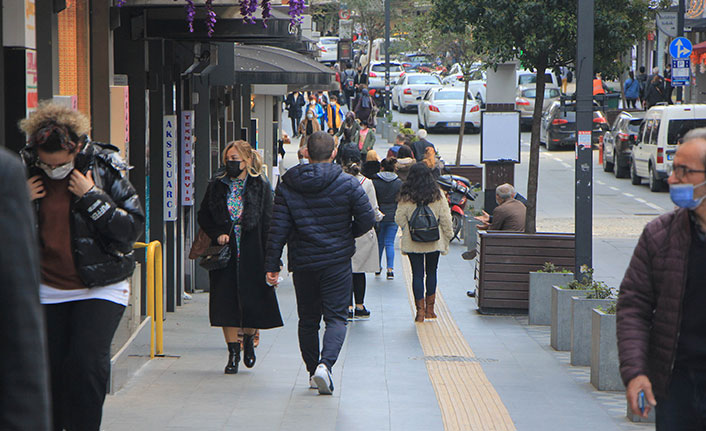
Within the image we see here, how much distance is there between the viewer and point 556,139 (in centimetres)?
3634

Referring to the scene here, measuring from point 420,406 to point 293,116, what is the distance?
32804 millimetres

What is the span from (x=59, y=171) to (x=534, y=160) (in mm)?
11520

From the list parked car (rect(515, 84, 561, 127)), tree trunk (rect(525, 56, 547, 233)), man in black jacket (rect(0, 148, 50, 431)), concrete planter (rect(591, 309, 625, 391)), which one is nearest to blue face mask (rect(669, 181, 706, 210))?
man in black jacket (rect(0, 148, 50, 431))

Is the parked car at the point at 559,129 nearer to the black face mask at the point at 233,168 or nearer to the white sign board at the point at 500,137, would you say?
the white sign board at the point at 500,137

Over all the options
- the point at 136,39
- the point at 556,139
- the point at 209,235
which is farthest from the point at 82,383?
the point at 556,139

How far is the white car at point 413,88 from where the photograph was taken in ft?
158

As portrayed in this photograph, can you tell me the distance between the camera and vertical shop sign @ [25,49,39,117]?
20.6 feet

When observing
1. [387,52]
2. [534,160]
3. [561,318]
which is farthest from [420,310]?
[387,52]

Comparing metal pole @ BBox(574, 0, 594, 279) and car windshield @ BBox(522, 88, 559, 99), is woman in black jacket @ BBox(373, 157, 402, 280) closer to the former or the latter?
metal pole @ BBox(574, 0, 594, 279)

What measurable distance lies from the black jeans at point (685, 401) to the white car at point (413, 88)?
145ft

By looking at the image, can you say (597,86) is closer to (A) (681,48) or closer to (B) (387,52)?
(B) (387,52)

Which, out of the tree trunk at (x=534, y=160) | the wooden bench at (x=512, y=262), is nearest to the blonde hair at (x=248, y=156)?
the wooden bench at (x=512, y=262)

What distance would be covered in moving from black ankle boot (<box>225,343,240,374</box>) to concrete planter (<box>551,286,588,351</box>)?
10.3 feet

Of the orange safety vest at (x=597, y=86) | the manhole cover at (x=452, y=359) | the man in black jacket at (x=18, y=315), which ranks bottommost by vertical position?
the manhole cover at (x=452, y=359)
